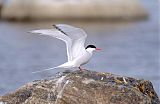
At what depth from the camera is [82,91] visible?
977cm

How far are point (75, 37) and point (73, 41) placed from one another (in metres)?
0.15

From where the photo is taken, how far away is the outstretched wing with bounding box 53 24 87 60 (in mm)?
11203

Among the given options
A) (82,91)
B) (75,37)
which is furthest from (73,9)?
(82,91)

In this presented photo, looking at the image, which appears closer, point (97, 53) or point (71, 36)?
point (71, 36)

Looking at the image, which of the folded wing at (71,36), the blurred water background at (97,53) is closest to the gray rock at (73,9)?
the blurred water background at (97,53)

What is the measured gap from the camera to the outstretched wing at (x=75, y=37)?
36.8ft

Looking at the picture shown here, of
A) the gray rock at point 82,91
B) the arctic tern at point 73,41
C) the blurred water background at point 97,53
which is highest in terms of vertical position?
the arctic tern at point 73,41

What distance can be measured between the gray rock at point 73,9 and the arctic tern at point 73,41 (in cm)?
2746

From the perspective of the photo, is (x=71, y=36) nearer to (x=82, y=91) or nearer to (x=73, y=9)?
(x=82, y=91)

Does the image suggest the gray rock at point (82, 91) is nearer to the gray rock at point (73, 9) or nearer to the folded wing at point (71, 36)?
the folded wing at point (71, 36)

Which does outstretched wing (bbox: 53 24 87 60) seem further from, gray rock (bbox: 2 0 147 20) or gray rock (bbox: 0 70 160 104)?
gray rock (bbox: 2 0 147 20)

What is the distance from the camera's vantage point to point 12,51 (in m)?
28.3

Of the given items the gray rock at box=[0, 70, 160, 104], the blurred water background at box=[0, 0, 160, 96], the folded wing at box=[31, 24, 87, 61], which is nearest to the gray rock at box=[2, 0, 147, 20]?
the blurred water background at box=[0, 0, 160, 96]

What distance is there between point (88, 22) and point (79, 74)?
29062mm
